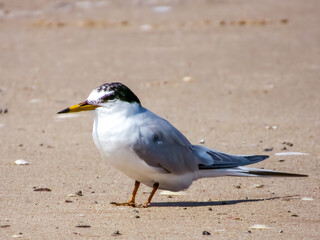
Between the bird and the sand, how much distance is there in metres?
0.21

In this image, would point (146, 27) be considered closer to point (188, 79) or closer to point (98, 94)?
point (188, 79)

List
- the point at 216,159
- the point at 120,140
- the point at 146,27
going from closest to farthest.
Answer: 1. the point at 120,140
2. the point at 216,159
3. the point at 146,27

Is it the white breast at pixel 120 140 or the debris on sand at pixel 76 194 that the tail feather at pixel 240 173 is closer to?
the white breast at pixel 120 140

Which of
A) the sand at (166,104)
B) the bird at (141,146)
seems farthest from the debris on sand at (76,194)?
the bird at (141,146)

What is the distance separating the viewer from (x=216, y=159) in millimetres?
5000

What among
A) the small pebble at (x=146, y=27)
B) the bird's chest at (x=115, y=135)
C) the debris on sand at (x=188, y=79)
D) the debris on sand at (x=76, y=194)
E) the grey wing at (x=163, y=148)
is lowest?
the small pebble at (x=146, y=27)

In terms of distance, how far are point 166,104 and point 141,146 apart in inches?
155

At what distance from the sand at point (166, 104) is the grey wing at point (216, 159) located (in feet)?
0.83

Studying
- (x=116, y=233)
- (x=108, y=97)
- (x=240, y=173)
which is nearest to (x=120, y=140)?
(x=108, y=97)

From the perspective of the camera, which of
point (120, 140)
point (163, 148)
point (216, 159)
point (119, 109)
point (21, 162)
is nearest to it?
point (120, 140)

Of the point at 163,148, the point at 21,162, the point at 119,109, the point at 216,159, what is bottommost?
the point at 21,162

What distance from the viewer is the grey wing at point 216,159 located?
496 centimetres

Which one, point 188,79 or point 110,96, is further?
point 188,79

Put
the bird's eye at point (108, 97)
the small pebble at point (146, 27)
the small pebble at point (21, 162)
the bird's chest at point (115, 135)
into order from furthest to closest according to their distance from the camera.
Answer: the small pebble at point (146, 27), the small pebble at point (21, 162), the bird's eye at point (108, 97), the bird's chest at point (115, 135)
